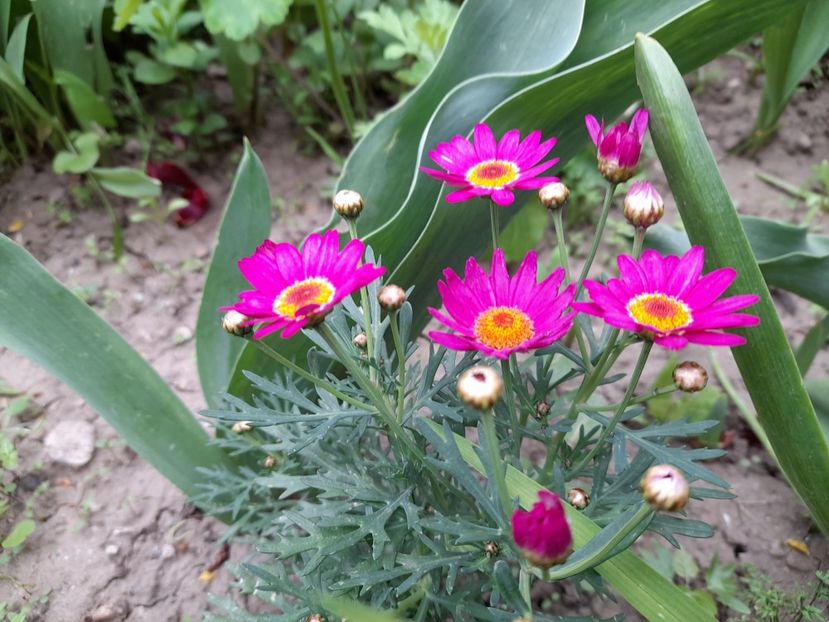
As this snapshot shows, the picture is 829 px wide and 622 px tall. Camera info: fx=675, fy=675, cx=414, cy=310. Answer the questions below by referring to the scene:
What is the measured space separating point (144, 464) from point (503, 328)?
2.41ft

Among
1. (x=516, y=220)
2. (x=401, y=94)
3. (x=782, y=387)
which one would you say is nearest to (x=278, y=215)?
(x=401, y=94)

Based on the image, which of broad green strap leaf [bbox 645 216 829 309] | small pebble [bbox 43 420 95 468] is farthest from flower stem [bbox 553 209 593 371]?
small pebble [bbox 43 420 95 468]

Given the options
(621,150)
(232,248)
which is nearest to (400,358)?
(621,150)

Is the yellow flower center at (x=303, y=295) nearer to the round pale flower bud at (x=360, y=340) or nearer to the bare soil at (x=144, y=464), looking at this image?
the round pale flower bud at (x=360, y=340)

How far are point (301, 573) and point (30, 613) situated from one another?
479 millimetres

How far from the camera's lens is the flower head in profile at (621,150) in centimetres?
58

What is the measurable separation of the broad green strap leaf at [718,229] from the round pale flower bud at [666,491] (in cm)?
27

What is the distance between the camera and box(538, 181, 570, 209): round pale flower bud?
0.60 meters

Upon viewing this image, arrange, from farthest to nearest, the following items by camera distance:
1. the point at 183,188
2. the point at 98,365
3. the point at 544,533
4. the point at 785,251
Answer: the point at 183,188 → the point at 785,251 → the point at 98,365 → the point at 544,533

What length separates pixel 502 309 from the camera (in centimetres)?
57

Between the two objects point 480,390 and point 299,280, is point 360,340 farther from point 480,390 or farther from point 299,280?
point 480,390

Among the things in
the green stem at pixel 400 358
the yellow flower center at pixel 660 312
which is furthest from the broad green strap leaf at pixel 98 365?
the yellow flower center at pixel 660 312

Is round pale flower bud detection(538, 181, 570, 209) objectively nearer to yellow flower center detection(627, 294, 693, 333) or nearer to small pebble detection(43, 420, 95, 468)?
yellow flower center detection(627, 294, 693, 333)

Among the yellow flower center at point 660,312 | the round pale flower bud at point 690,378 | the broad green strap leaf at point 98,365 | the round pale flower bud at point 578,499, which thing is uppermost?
the yellow flower center at point 660,312
